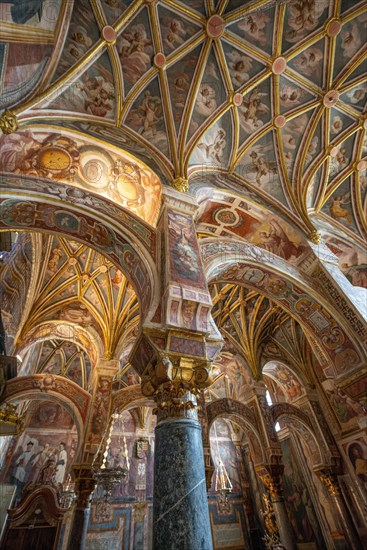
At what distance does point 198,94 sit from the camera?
8.46 metres

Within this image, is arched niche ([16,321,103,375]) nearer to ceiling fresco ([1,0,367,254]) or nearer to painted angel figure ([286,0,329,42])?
ceiling fresco ([1,0,367,254])

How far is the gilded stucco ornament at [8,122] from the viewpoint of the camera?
561 cm

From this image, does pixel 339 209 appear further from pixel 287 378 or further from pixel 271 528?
pixel 271 528

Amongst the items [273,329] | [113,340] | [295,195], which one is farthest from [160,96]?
[273,329]

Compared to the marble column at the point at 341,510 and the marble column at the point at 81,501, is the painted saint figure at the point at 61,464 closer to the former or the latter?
the marble column at the point at 81,501

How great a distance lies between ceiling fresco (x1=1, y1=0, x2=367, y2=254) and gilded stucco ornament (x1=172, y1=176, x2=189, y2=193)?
159mm

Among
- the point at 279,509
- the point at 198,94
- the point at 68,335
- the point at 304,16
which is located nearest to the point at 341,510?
the point at 279,509

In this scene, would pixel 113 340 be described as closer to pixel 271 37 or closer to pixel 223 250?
pixel 223 250

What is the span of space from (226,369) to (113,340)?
20.9ft

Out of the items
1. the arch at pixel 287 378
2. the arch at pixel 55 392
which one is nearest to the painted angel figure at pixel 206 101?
the arch at pixel 55 392

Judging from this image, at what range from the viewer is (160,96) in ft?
26.9

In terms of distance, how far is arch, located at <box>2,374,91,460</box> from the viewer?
10.2 m

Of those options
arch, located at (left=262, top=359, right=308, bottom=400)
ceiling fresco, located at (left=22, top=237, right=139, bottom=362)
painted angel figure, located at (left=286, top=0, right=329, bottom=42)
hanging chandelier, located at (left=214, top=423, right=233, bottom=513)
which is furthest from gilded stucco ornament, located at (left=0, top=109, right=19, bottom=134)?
hanging chandelier, located at (left=214, top=423, right=233, bottom=513)

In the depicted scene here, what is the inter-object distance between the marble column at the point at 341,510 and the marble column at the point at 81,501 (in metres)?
9.41
